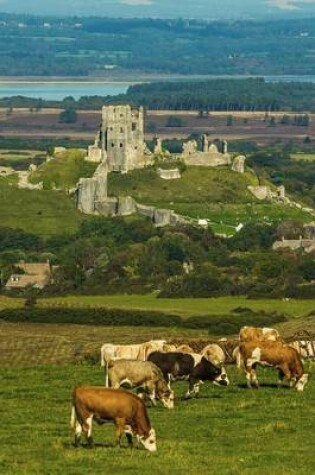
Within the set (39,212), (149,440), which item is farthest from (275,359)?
(39,212)

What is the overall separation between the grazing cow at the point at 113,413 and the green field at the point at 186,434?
8.6 inches

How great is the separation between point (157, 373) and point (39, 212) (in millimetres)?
77685

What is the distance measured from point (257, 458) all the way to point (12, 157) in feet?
408

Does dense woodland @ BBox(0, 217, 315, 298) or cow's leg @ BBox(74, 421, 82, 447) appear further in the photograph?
dense woodland @ BBox(0, 217, 315, 298)

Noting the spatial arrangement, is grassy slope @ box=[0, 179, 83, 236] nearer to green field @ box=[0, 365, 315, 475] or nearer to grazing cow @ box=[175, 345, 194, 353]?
grazing cow @ box=[175, 345, 194, 353]

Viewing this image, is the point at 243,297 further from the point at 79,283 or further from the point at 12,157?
the point at 12,157

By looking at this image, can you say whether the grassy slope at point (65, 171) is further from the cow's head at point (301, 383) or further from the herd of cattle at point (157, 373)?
the cow's head at point (301, 383)

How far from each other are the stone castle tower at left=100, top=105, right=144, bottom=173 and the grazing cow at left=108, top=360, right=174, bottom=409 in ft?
254

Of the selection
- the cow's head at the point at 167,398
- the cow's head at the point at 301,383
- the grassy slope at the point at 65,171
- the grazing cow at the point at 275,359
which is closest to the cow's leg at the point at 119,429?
the cow's head at the point at 167,398

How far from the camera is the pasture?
21781 millimetres

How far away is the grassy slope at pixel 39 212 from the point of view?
10236cm

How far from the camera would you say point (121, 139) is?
103562 millimetres

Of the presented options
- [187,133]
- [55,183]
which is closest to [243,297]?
[55,183]

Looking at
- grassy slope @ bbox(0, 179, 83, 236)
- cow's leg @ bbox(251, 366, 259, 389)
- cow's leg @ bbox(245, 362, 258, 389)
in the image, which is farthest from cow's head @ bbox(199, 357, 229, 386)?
grassy slope @ bbox(0, 179, 83, 236)
